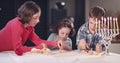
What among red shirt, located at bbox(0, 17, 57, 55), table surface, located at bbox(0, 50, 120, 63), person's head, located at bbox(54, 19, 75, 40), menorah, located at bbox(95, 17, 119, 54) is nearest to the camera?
table surface, located at bbox(0, 50, 120, 63)

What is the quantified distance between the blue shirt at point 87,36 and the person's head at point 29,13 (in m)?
0.34

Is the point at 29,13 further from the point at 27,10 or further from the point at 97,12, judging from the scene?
the point at 97,12

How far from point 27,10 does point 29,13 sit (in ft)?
0.09

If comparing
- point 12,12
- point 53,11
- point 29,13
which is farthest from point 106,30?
point 12,12

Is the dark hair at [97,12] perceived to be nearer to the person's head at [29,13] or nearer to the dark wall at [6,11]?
the person's head at [29,13]

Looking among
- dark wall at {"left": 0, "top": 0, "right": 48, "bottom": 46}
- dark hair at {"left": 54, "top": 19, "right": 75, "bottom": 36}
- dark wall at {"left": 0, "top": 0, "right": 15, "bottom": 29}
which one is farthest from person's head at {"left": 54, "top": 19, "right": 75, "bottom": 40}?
dark wall at {"left": 0, "top": 0, "right": 15, "bottom": 29}

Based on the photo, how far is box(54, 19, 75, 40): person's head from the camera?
192 cm

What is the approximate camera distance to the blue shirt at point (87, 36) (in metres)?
1.94

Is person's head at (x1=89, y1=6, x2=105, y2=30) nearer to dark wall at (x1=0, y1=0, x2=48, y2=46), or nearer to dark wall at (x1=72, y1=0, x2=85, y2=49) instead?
dark wall at (x1=72, y1=0, x2=85, y2=49)

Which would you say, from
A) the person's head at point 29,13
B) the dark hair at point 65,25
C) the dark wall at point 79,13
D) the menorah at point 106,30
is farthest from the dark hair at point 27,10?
the menorah at point 106,30

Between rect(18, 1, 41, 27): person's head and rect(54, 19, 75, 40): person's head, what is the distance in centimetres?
18

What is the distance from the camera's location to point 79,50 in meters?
1.92

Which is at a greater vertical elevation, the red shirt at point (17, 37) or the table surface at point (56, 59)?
the red shirt at point (17, 37)

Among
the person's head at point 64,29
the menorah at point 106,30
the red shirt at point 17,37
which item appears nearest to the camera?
the red shirt at point 17,37
